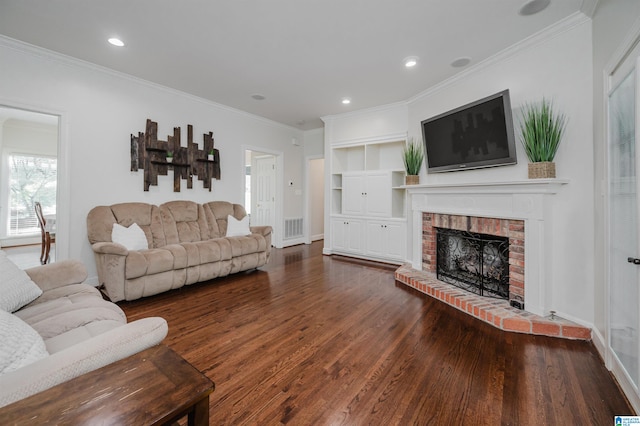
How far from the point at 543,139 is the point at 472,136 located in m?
0.76

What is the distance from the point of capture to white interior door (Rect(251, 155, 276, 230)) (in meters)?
6.45

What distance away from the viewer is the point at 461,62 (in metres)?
3.26

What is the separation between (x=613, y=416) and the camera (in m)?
1.48

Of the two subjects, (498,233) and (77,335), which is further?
(498,233)

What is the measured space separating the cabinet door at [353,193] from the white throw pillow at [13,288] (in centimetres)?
425

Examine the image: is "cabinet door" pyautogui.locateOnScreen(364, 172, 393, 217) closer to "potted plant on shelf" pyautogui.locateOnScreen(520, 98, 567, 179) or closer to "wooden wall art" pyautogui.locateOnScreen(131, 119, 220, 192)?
"potted plant on shelf" pyautogui.locateOnScreen(520, 98, 567, 179)

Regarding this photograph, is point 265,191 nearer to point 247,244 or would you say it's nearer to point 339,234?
point 339,234

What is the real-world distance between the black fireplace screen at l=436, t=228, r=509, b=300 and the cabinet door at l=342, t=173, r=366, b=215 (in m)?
1.71

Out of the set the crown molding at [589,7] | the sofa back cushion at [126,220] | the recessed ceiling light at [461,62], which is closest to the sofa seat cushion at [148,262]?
the sofa back cushion at [126,220]

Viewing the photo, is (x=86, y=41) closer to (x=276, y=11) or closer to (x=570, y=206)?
(x=276, y=11)

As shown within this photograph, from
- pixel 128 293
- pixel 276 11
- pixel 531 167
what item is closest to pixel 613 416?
pixel 531 167

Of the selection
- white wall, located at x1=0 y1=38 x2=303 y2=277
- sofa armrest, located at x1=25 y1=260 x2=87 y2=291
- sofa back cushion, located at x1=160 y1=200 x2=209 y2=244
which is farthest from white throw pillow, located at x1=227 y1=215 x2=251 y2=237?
sofa armrest, located at x1=25 y1=260 x2=87 y2=291

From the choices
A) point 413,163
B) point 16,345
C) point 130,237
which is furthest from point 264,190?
point 16,345

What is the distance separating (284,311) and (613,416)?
232cm
